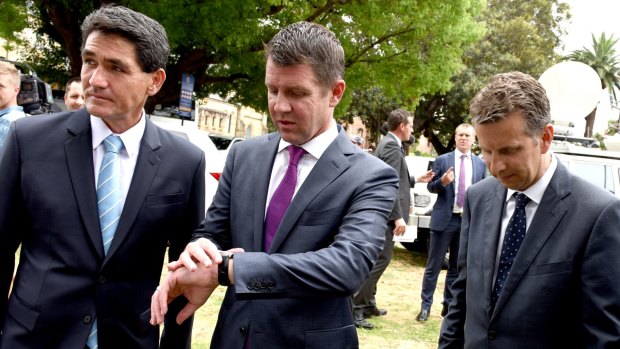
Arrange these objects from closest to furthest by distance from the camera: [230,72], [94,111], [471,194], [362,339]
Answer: [94,111] → [471,194] → [362,339] → [230,72]

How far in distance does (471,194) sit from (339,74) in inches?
40.7

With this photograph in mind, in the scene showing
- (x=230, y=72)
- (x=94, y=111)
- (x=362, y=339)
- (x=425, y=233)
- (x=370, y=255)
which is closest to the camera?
(x=370, y=255)

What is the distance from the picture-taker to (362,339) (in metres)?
6.01

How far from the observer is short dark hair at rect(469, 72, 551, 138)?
7.51 feet

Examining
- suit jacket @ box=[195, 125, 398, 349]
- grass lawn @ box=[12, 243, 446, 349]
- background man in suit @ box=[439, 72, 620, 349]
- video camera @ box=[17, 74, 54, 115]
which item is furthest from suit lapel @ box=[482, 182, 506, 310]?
video camera @ box=[17, 74, 54, 115]

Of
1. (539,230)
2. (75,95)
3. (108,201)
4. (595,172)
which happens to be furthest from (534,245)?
(595,172)

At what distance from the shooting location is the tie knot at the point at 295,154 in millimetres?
2111

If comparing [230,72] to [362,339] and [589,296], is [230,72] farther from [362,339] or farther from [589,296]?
[589,296]

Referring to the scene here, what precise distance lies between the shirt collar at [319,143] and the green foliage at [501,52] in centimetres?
2933

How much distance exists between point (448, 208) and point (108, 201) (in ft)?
17.1

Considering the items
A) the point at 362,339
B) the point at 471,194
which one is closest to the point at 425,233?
the point at 362,339

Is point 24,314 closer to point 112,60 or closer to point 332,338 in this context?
point 112,60

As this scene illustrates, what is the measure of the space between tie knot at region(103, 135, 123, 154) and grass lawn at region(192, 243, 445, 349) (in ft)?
11.1

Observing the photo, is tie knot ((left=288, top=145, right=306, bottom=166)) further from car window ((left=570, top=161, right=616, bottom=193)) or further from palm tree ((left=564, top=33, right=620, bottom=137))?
palm tree ((left=564, top=33, right=620, bottom=137))
